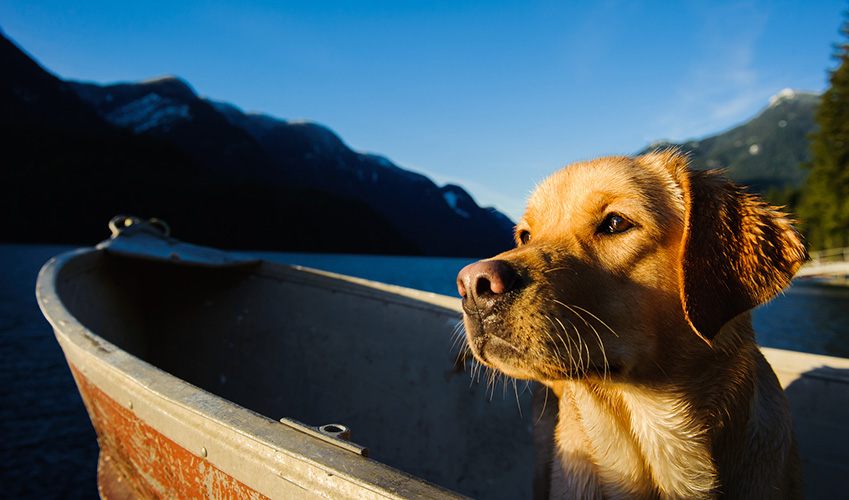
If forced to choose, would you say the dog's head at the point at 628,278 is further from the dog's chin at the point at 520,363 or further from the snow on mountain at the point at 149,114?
the snow on mountain at the point at 149,114

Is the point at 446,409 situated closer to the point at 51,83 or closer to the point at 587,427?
the point at 587,427

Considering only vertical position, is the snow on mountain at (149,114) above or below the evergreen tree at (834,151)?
above

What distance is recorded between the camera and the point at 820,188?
1845 inches

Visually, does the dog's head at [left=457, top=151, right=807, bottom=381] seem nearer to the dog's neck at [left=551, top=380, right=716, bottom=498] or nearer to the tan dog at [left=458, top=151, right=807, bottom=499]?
the tan dog at [left=458, top=151, right=807, bottom=499]

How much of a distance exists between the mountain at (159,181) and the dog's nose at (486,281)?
119ft

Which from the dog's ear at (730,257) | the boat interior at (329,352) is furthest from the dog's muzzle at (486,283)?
the boat interior at (329,352)

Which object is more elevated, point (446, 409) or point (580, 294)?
point (580, 294)

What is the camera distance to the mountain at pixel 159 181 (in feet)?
259

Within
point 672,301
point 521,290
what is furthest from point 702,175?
point 521,290

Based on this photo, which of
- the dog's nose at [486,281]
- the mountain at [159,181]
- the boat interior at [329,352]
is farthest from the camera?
the mountain at [159,181]

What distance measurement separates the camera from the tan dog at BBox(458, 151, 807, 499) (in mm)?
1670

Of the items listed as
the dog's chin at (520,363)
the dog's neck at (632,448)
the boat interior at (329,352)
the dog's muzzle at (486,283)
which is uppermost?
the dog's muzzle at (486,283)

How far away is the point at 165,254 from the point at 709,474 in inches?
228

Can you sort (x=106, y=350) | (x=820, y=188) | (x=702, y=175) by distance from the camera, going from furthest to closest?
(x=820, y=188)
(x=106, y=350)
(x=702, y=175)
